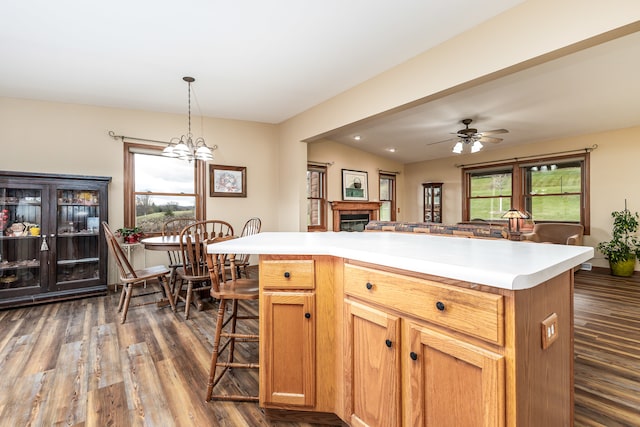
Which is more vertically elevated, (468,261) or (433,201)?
(433,201)

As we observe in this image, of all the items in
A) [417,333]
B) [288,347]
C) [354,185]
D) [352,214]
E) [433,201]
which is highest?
[354,185]

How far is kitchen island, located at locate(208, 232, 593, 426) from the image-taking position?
88 centimetres

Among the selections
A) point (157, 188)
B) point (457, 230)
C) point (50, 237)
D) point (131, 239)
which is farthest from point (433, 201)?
point (50, 237)

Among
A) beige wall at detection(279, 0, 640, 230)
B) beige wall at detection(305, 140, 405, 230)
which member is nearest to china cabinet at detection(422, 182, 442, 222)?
beige wall at detection(305, 140, 405, 230)

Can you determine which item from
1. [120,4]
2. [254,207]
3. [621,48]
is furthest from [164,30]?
[621,48]

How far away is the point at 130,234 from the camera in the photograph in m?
4.02

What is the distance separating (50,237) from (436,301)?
4459mm

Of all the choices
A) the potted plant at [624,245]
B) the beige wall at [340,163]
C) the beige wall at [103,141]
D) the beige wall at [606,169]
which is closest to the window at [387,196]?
the beige wall at [340,163]

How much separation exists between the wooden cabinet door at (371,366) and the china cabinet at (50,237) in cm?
387

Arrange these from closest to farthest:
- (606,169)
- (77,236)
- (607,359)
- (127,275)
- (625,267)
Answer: (607,359)
(127,275)
(77,236)
(625,267)
(606,169)

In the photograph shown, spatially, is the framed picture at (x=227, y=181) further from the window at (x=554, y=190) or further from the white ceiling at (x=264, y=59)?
the window at (x=554, y=190)

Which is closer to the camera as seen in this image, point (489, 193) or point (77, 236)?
point (77, 236)

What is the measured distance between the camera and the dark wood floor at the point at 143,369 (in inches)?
63.7

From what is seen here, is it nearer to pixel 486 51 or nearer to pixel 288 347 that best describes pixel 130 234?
pixel 288 347
